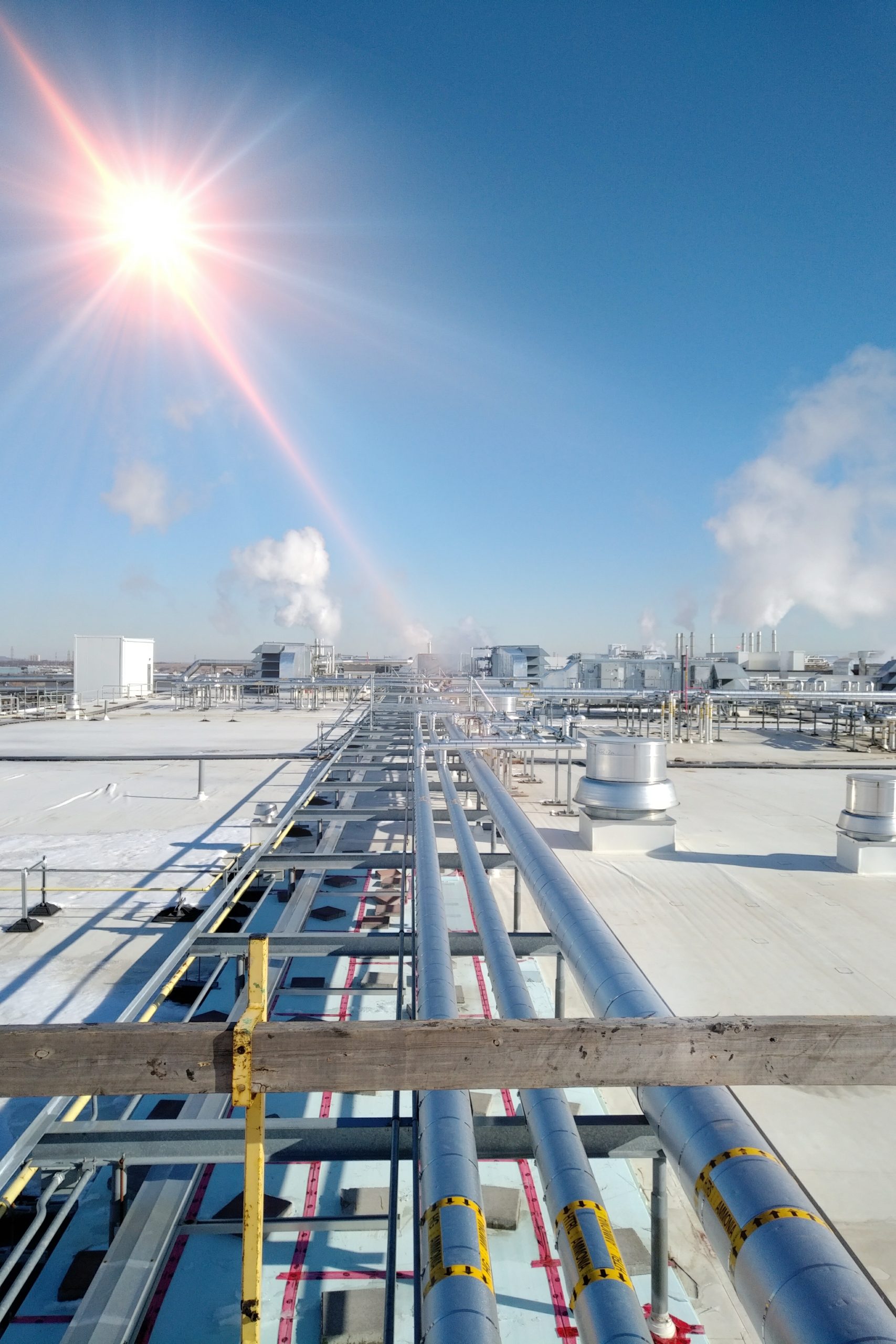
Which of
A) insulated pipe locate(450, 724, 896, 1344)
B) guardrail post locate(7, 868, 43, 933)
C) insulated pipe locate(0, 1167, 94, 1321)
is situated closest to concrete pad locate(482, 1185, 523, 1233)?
insulated pipe locate(450, 724, 896, 1344)

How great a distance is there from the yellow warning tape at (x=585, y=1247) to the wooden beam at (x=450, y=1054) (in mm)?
597

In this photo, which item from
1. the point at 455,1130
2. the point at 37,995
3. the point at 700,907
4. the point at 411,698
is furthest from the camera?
the point at 411,698

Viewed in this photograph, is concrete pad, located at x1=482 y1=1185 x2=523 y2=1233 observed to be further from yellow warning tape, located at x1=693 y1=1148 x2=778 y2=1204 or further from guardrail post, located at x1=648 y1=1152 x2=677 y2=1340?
yellow warning tape, located at x1=693 y1=1148 x2=778 y2=1204

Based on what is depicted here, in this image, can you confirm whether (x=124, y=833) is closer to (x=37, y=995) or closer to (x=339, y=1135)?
(x=37, y=995)

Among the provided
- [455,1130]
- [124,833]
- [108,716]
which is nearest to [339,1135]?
[455,1130]

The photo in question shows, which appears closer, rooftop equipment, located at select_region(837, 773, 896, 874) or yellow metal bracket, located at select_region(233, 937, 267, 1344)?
yellow metal bracket, located at select_region(233, 937, 267, 1344)

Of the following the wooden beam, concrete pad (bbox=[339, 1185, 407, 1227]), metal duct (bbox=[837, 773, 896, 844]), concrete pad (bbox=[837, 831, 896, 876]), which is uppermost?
the wooden beam

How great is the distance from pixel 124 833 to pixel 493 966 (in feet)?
37.1

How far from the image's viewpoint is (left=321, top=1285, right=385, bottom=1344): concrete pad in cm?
396

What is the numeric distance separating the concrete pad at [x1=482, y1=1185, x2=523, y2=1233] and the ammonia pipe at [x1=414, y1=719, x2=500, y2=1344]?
1.90 m

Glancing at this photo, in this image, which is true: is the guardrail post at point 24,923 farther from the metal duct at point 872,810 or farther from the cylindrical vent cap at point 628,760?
the metal duct at point 872,810

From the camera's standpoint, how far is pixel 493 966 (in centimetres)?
441

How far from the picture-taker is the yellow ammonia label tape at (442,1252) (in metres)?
2.23

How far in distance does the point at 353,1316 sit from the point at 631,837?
32.4ft
